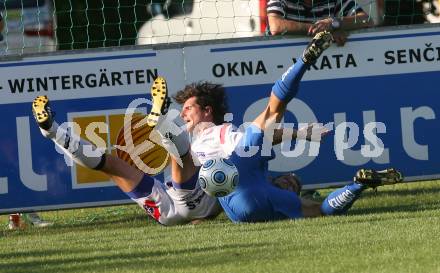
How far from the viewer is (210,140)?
9586 mm

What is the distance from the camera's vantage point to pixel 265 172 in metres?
9.47

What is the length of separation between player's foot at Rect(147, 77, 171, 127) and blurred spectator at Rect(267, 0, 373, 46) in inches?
67.3

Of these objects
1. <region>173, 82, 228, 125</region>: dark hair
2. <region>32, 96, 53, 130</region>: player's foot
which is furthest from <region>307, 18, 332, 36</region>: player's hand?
<region>32, 96, 53, 130</region>: player's foot

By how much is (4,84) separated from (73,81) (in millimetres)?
576

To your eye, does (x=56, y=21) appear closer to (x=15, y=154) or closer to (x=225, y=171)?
(x=15, y=154)

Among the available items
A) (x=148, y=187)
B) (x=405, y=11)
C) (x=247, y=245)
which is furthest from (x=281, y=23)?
(x=247, y=245)

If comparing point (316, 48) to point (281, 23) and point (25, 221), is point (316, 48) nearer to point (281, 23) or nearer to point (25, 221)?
point (281, 23)

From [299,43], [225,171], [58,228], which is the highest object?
[299,43]

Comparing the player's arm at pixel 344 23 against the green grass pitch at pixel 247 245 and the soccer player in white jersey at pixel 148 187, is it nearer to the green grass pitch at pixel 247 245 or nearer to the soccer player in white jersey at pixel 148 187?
the green grass pitch at pixel 247 245

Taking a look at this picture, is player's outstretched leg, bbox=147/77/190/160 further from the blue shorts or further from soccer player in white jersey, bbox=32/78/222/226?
the blue shorts

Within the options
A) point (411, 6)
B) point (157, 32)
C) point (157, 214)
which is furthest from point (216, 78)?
point (157, 32)

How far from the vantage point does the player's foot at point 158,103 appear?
30.2ft

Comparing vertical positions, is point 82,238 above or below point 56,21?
below

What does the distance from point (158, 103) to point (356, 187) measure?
5.17 ft
